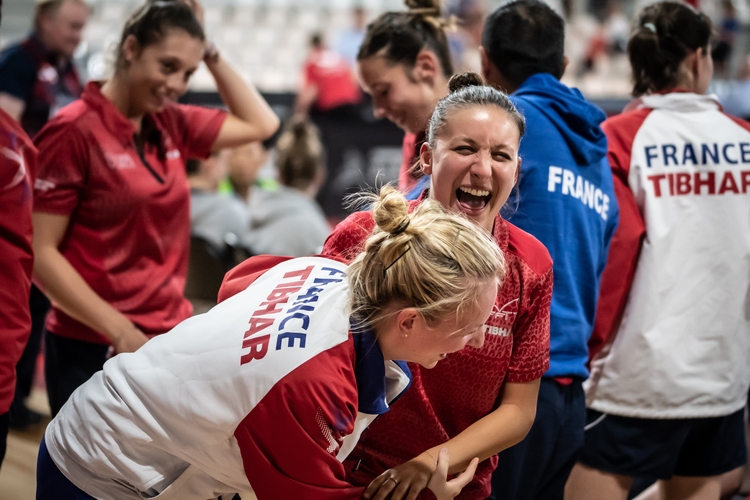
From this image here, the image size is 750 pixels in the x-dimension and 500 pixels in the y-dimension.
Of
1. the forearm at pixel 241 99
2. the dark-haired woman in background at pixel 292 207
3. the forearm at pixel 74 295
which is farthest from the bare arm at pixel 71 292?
the dark-haired woman in background at pixel 292 207

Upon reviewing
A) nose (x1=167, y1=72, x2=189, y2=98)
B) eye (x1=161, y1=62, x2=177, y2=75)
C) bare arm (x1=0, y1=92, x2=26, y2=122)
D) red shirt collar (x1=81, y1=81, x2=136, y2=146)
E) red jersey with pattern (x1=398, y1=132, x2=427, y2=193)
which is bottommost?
red jersey with pattern (x1=398, y1=132, x2=427, y2=193)

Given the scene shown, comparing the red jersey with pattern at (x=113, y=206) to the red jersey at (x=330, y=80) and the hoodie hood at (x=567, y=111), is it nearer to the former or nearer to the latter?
the hoodie hood at (x=567, y=111)

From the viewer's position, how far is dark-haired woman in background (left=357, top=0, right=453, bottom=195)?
8.36 ft

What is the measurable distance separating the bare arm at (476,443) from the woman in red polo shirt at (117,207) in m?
1.03

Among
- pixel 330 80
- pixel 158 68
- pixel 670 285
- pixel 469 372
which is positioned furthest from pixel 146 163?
pixel 330 80

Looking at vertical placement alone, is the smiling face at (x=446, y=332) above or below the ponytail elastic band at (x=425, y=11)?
below

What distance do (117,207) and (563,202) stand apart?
124 cm

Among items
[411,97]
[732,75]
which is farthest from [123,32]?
[732,75]

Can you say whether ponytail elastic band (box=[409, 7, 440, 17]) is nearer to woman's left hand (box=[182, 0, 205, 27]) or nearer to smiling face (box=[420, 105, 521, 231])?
woman's left hand (box=[182, 0, 205, 27])

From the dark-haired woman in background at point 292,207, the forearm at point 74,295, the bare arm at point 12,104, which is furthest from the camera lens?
the dark-haired woman in background at point 292,207

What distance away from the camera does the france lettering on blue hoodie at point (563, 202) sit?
6.79ft

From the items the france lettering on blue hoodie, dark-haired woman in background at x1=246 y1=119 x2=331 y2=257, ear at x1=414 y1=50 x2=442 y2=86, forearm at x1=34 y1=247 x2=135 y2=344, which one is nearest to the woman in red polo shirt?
forearm at x1=34 y1=247 x2=135 y2=344

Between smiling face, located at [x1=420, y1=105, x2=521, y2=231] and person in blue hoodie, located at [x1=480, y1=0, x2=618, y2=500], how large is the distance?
0.30 meters

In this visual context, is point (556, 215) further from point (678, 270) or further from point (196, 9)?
point (196, 9)
